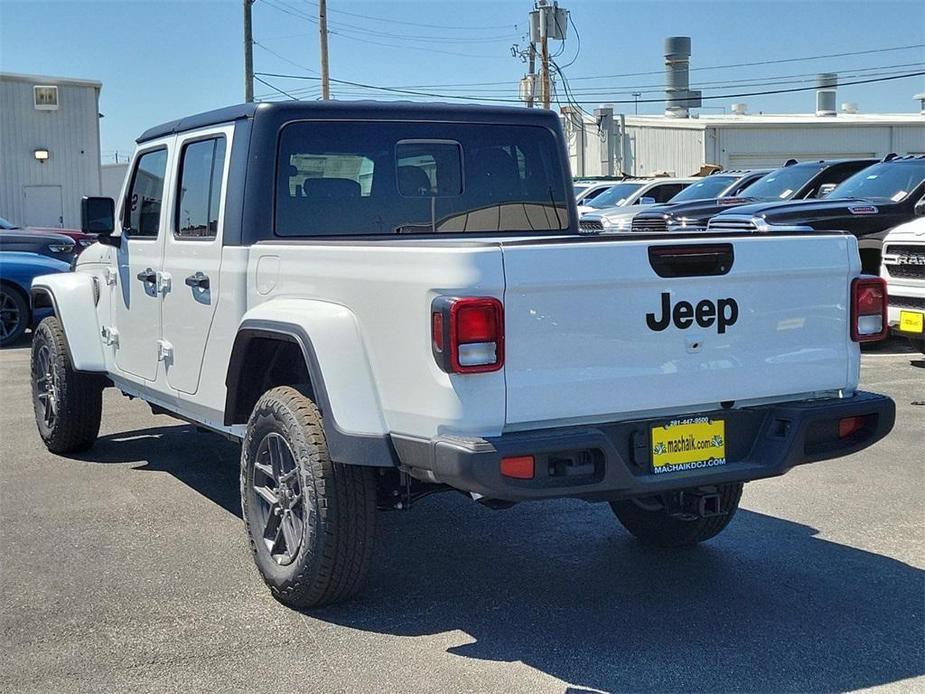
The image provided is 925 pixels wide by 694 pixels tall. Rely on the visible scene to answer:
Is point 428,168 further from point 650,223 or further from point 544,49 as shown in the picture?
point 544,49

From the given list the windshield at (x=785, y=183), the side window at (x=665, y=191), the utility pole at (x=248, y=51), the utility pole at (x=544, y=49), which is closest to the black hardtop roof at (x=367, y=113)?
the windshield at (x=785, y=183)

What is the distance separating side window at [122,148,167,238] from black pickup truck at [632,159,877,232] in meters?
8.39

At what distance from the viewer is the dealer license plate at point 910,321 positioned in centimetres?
959

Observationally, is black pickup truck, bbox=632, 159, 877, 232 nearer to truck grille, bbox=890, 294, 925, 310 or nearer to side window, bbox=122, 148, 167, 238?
truck grille, bbox=890, 294, 925, 310

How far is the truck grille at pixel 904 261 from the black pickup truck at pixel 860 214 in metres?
1.15

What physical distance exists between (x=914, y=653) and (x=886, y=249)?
712 cm

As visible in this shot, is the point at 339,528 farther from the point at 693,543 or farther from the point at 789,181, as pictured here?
the point at 789,181

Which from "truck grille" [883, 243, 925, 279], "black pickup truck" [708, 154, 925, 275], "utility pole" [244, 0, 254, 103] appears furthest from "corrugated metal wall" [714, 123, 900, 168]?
"truck grille" [883, 243, 925, 279]

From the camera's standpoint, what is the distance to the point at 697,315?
398 centimetres

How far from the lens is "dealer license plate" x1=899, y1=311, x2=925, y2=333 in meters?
9.59

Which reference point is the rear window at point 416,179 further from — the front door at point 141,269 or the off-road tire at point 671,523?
the off-road tire at point 671,523

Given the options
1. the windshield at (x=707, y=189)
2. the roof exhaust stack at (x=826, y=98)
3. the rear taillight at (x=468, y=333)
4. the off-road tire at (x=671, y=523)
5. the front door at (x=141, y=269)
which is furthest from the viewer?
the roof exhaust stack at (x=826, y=98)

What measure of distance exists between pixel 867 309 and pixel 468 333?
70.8 inches

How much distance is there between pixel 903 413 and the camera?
816 centimetres
